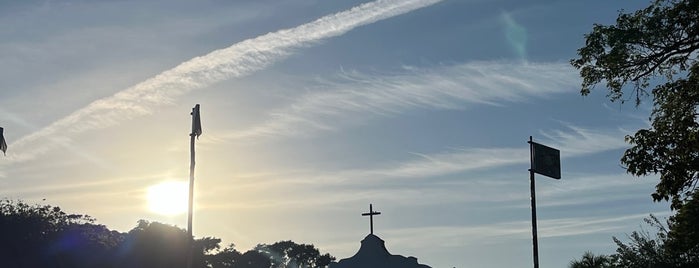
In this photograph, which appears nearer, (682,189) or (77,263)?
(682,189)

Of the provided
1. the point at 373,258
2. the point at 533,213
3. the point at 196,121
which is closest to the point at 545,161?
the point at 533,213

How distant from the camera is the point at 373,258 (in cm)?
6706

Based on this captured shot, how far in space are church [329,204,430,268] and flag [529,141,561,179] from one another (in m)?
32.6

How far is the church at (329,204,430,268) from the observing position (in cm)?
6688

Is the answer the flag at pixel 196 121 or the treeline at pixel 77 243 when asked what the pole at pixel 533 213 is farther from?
the treeline at pixel 77 243

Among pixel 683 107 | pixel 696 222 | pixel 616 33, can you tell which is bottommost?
pixel 696 222

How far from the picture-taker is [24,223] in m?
61.4

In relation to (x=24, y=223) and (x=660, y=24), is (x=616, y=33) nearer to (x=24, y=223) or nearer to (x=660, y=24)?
(x=660, y=24)

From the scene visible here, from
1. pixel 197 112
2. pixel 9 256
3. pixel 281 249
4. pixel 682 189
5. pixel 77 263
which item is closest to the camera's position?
pixel 682 189

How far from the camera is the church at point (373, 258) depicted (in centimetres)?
6688

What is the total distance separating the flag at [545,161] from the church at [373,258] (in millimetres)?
32638

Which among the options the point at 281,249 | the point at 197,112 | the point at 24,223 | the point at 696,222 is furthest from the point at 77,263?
the point at 281,249

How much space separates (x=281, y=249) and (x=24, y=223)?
8772 cm

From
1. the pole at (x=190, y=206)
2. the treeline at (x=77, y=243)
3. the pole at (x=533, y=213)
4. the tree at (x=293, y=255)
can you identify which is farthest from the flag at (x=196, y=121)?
the tree at (x=293, y=255)
